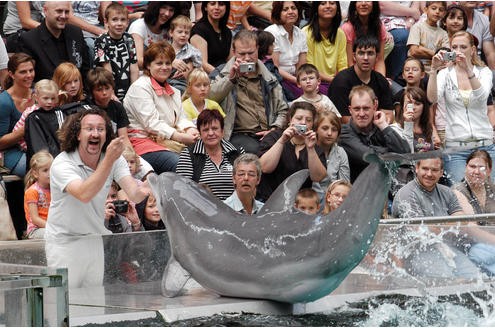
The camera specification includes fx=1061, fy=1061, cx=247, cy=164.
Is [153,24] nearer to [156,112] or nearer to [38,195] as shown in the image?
[156,112]

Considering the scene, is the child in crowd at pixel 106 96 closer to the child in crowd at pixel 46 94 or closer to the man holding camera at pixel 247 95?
the child in crowd at pixel 46 94

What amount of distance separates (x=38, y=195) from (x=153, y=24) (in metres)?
4.03

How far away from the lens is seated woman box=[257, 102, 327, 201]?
456 inches

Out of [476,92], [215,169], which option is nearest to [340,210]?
[215,169]

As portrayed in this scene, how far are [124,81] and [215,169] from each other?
2424 mm

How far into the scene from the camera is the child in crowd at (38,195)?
1039 cm

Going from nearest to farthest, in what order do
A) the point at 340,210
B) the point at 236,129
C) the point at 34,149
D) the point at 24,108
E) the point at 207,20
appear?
the point at 340,210 → the point at 34,149 → the point at 24,108 → the point at 236,129 → the point at 207,20

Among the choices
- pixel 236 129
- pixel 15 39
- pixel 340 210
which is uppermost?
pixel 15 39

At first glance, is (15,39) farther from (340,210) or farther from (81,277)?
(340,210)

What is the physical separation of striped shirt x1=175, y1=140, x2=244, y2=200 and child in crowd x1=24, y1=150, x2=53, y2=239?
4.80 ft

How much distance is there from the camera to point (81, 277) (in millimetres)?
8367

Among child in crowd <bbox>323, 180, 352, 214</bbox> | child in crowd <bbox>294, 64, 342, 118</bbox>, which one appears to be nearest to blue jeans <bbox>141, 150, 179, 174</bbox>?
→ child in crowd <bbox>294, 64, 342, 118</bbox>

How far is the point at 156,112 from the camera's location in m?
12.2

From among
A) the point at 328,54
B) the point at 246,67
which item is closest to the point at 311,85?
the point at 246,67
